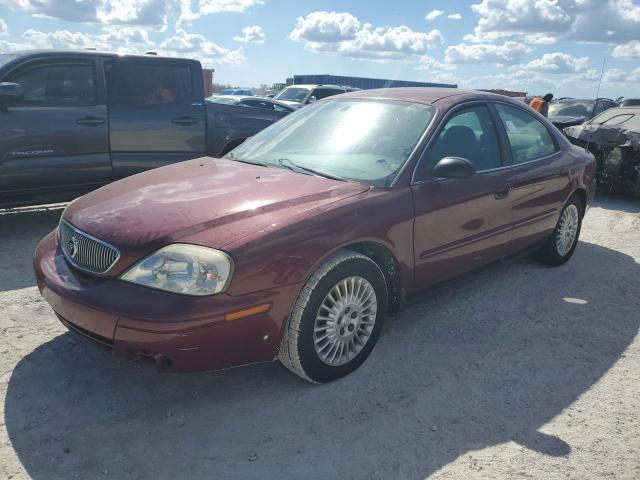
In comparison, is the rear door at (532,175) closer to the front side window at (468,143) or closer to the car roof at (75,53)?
the front side window at (468,143)

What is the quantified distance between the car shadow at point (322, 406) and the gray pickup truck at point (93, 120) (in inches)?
103

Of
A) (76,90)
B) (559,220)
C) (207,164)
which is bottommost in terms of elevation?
(559,220)

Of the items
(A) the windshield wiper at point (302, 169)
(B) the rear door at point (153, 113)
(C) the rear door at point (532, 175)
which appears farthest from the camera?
(B) the rear door at point (153, 113)

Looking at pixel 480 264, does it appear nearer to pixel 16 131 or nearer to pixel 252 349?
pixel 252 349

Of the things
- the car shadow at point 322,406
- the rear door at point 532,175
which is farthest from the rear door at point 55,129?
the rear door at point 532,175

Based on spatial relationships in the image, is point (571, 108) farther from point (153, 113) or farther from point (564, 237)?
point (153, 113)

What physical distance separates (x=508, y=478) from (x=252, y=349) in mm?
1273

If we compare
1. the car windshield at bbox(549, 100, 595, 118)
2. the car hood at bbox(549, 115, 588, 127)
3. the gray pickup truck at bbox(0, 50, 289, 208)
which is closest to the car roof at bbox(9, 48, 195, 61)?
the gray pickup truck at bbox(0, 50, 289, 208)

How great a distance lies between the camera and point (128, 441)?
2.47 m

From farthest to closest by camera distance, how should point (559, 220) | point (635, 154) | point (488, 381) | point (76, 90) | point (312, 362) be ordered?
1. point (635, 154)
2. point (76, 90)
3. point (559, 220)
4. point (488, 381)
5. point (312, 362)

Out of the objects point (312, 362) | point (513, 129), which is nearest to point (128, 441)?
point (312, 362)

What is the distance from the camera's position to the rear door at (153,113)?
5781mm

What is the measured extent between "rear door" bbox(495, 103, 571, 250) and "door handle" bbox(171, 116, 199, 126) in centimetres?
361

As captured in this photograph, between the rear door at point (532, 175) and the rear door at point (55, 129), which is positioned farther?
the rear door at point (55, 129)
